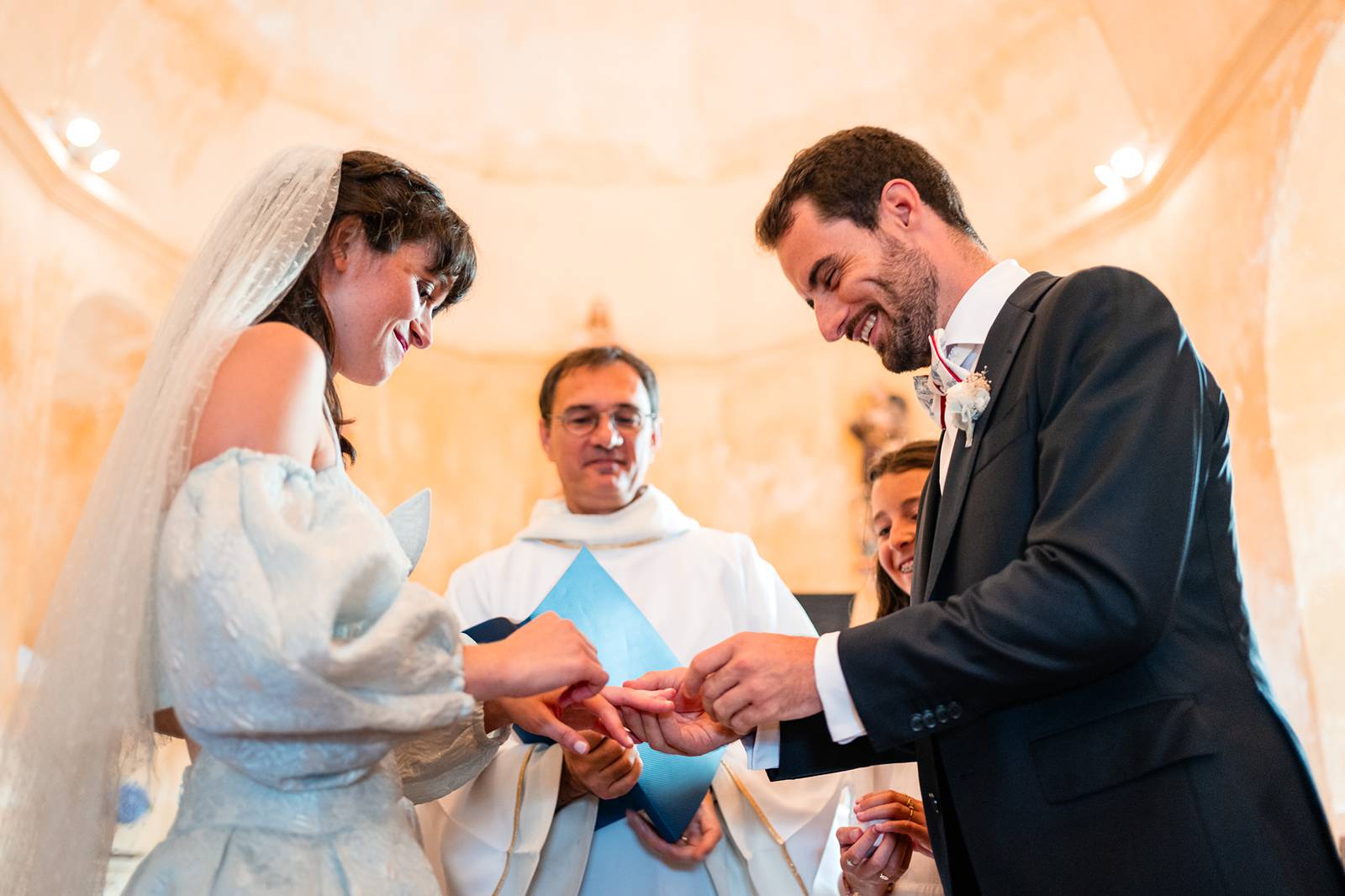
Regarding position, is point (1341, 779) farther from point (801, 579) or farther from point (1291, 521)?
point (801, 579)

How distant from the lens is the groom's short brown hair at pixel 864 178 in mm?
2852

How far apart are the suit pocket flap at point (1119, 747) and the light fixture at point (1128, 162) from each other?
5566mm

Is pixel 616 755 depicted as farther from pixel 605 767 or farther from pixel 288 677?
pixel 288 677

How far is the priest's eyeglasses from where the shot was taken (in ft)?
14.7

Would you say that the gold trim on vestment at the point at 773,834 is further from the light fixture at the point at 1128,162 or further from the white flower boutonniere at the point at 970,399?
the light fixture at the point at 1128,162

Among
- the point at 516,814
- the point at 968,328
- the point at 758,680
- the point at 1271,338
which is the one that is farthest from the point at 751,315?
the point at 758,680

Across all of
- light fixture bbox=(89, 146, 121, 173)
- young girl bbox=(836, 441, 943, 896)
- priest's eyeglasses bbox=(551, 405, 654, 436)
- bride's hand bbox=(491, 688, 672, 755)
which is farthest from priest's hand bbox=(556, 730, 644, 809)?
light fixture bbox=(89, 146, 121, 173)

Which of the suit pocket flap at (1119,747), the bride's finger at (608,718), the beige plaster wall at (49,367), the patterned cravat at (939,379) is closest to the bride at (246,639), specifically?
the bride's finger at (608,718)

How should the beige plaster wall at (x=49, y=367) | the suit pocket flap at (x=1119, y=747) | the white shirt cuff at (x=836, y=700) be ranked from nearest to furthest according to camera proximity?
1. the suit pocket flap at (x=1119, y=747)
2. the white shirt cuff at (x=836, y=700)
3. the beige plaster wall at (x=49, y=367)

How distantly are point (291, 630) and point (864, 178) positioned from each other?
5.98ft

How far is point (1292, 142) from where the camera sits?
5.38 m

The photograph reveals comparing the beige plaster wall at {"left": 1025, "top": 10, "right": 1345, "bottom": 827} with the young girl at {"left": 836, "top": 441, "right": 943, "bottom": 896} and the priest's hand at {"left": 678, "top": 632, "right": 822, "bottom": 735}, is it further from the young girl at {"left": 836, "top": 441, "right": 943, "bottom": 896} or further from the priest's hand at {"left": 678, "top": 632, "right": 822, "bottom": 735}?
the priest's hand at {"left": 678, "top": 632, "right": 822, "bottom": 735}

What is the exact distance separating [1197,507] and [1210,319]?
4423 millimetres

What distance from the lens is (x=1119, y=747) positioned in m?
1.94
